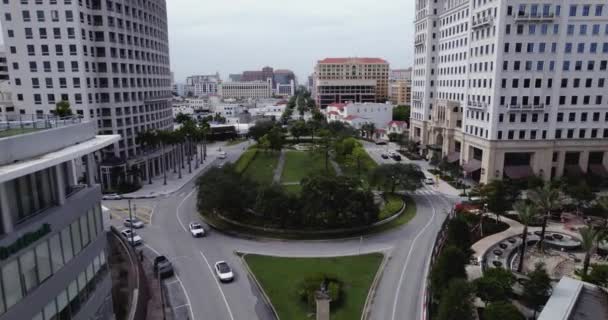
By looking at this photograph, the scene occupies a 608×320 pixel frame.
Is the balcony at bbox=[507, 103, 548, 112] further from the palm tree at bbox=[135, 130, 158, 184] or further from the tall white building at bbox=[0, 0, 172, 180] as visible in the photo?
the tall white building at bbox=[0, 0, 172, 180]

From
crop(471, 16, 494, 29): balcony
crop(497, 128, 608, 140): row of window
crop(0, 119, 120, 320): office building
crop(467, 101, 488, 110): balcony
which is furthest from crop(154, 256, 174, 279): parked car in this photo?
crop(471, 16, 494, 29): balcony

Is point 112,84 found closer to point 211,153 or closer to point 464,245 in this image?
point 211,153

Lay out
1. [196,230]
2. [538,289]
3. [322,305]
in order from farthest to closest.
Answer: [196,230]
[538,289]
[322,305]

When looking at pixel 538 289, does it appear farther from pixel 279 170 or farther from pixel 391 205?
pixel 279 170

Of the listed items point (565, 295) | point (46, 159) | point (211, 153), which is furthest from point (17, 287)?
point (211, 153)

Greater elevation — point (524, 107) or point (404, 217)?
point (524, 107)

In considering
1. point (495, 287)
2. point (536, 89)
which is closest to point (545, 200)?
point (495, 287)

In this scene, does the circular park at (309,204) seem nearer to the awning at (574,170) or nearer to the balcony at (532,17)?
the awning at (574,170)
